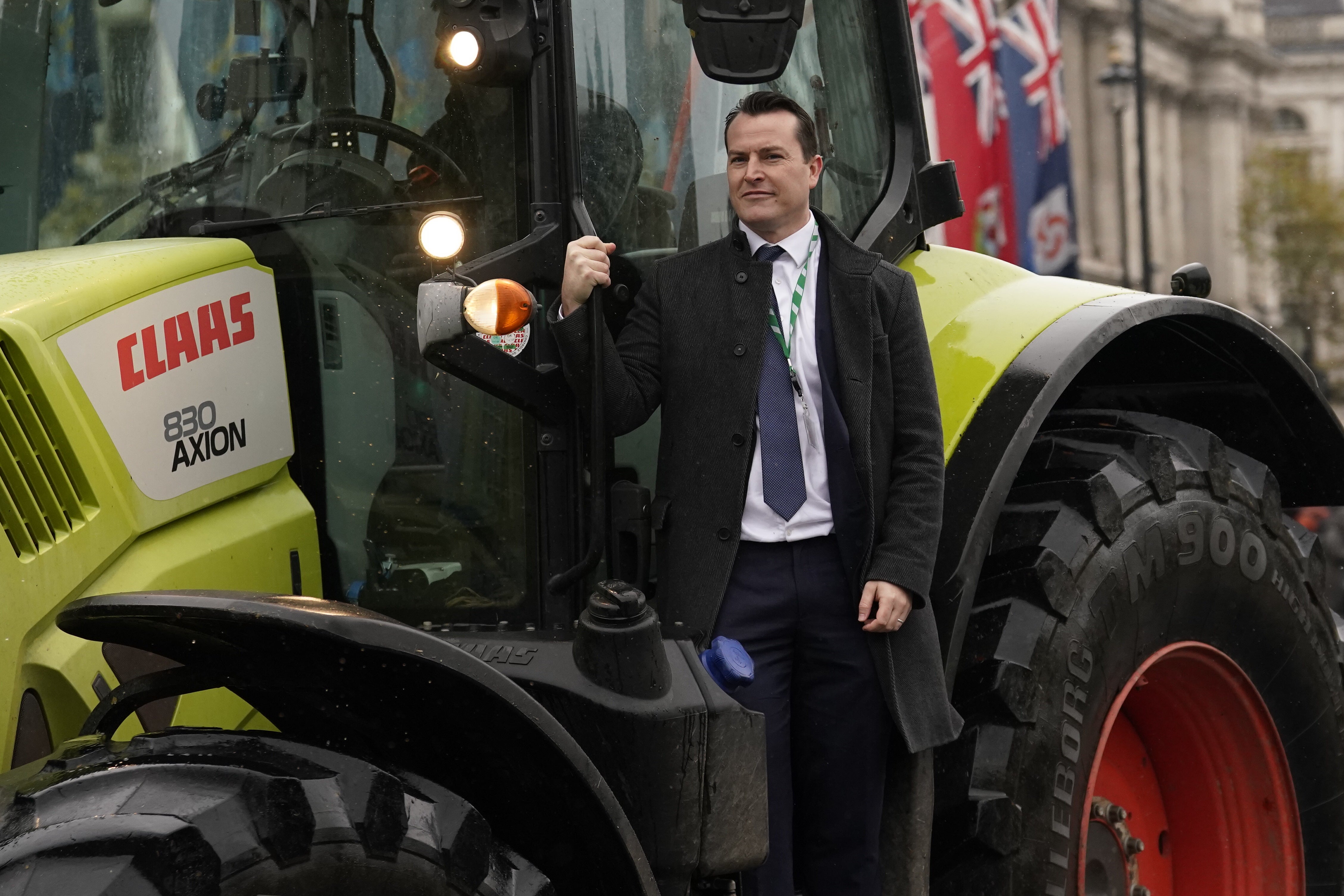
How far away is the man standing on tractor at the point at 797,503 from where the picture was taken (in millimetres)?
2828

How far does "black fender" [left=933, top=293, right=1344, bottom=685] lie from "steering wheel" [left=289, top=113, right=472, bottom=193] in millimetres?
1190

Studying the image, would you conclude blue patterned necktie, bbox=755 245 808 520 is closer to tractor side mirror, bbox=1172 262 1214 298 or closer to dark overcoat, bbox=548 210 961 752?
dark overcoat, bbox=548 210 961 752

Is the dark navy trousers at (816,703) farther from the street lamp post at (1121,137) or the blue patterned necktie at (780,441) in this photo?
the street lamp post at (1121,137)

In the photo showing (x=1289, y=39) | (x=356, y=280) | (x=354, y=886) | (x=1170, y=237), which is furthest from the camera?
(x=1289, y=39)

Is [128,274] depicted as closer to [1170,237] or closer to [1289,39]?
[1170,237]

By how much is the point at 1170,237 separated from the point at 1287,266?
10.8 meters

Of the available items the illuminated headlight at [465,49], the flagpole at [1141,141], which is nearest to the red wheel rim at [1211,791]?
the illuminated headlight at [465,49]

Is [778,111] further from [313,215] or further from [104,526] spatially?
[104,526]

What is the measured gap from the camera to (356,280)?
276 centimetres

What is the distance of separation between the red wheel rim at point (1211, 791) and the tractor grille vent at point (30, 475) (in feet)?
7.85

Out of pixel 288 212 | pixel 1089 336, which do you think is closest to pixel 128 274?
pixel 288 212

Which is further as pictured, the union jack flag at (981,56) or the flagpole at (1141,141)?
the flagpole at (1141,141)

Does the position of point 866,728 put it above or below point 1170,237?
above

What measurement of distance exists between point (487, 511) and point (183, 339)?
1.97 ft
